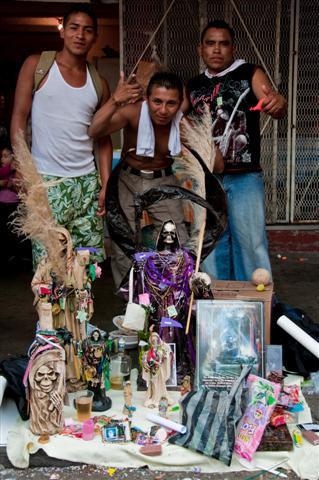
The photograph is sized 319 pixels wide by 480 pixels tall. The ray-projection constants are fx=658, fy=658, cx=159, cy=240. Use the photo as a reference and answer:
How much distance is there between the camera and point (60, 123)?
4316mm

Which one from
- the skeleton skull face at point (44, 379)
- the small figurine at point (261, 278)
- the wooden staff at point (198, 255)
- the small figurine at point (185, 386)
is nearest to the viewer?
the skeleton skull face at point (44, 379)

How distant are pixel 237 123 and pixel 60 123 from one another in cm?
123

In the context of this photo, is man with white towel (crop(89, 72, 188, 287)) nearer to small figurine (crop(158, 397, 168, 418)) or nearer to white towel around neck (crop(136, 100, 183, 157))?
white towel around neck (crop(136, 100, 183, 157))

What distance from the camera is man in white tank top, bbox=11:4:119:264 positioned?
170 inches

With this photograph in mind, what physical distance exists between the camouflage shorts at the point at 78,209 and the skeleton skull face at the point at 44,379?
1036 mm

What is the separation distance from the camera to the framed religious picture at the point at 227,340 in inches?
148

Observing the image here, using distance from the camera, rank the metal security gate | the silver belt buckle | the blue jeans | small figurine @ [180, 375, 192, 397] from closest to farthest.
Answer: small figurine @ [180, 375, 192, 397] < the silver belt buckle < the blue jeans < the metal security gate

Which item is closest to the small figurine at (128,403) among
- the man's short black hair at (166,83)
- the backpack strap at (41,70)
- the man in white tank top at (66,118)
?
the man in white tank top at (66,118)

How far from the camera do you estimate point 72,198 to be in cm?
435

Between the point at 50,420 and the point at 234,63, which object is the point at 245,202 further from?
the point at 50,420

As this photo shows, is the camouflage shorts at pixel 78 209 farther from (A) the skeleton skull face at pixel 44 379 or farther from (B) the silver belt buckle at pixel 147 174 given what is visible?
(A) the skeleton skull face at pixel 44 379

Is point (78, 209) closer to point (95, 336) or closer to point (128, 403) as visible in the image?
point (95, 336)

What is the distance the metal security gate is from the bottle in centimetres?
353

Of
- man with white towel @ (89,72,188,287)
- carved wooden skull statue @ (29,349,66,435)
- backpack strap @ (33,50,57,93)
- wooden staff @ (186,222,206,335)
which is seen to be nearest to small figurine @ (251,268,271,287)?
wooden staff @ (186,222,206,335)
